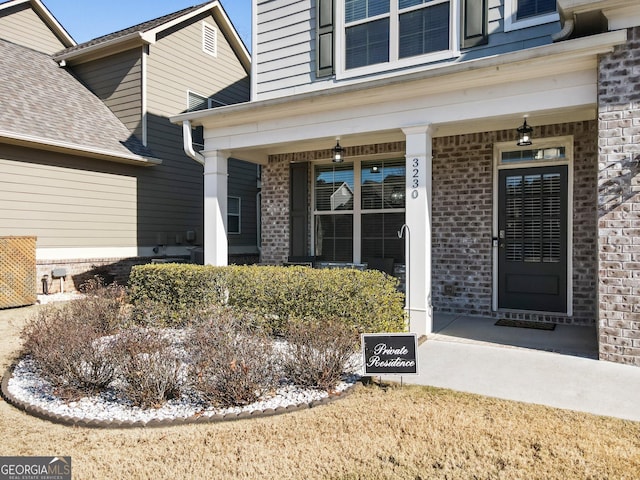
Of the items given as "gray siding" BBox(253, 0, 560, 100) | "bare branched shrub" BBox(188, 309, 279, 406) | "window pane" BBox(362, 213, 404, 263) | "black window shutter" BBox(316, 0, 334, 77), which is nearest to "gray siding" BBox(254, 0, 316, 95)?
"gray siding" BBox(253, 0, 560, 100)

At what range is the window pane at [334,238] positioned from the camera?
7989mm

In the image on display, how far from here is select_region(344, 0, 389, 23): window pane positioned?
22.3ft

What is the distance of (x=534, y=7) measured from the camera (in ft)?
19.1

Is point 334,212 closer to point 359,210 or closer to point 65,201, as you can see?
point 359,210

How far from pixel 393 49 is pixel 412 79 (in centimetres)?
188

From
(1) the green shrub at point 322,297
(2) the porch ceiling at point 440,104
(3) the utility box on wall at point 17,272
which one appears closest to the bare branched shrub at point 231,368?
(1) the green shrub at point 322,297

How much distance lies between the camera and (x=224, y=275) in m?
5.67

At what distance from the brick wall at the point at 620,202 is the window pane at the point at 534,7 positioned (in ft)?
6.18

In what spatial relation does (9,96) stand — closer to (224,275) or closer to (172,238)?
(172,238)

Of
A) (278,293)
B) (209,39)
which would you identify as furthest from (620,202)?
(209,39)

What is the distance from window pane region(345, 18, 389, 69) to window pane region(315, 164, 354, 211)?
1821mm

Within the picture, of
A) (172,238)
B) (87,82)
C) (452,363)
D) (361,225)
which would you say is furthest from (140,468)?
(87,82)

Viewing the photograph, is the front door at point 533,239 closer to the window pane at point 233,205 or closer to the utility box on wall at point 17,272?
the utility box on wall at point 17,272

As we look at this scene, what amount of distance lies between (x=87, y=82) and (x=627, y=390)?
13.2 metres
